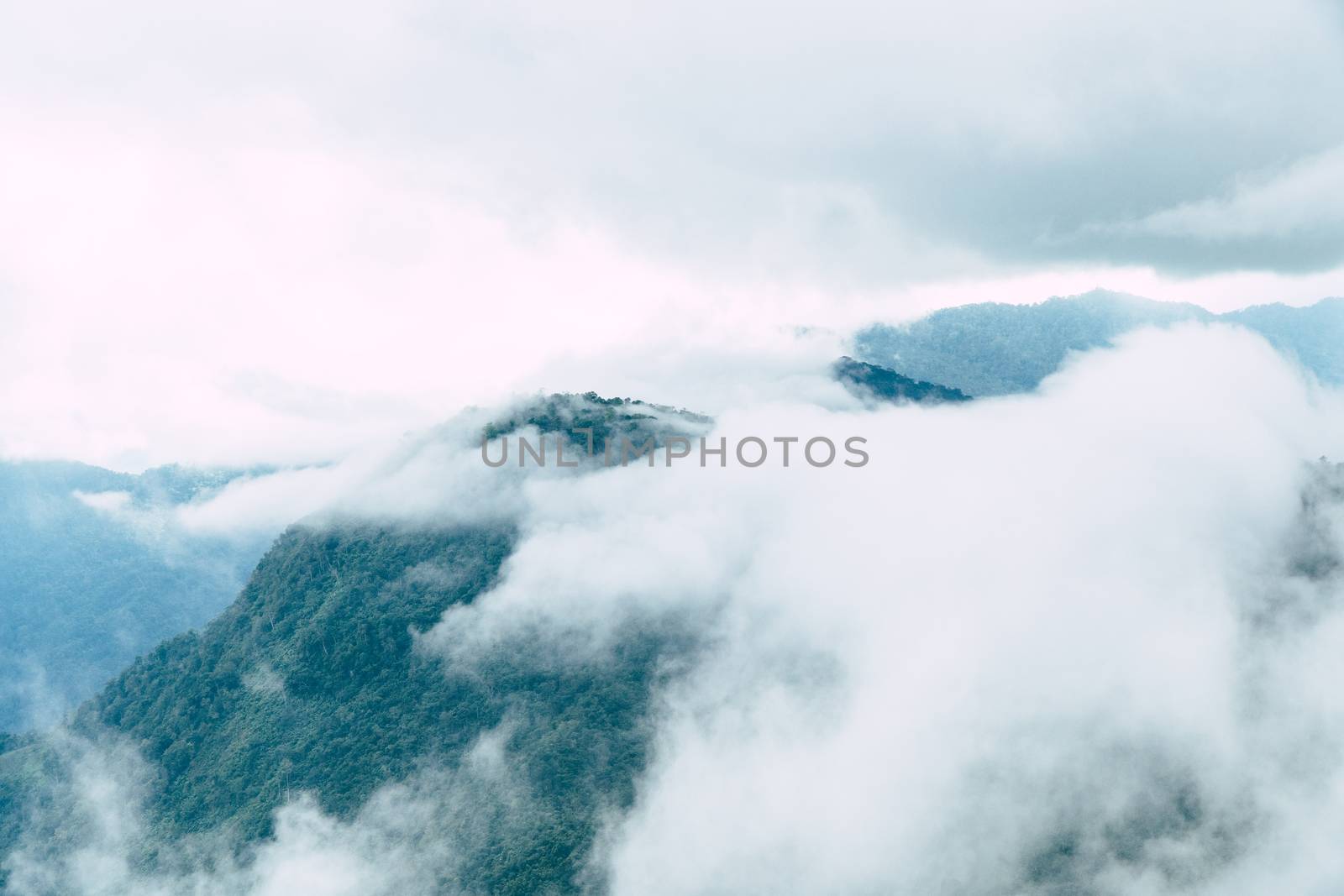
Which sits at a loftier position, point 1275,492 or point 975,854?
point 1275,492

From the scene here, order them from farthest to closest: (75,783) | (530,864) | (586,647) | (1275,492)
→ (1275,492) → (586,647) → (75,783) → (530,864)

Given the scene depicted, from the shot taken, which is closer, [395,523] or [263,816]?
[263,816]

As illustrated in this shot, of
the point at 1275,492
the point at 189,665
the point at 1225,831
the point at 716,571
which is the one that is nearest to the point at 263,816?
the point at 189,665

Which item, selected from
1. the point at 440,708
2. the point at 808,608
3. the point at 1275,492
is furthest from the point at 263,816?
the point at 1275,492

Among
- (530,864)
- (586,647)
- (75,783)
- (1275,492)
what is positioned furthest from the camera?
(1275,492)

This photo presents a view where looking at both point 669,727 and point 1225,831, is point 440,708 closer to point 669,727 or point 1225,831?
point 669,727

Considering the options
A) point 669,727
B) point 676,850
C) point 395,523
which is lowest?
point 676,850

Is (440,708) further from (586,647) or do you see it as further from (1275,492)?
(1275,492)
